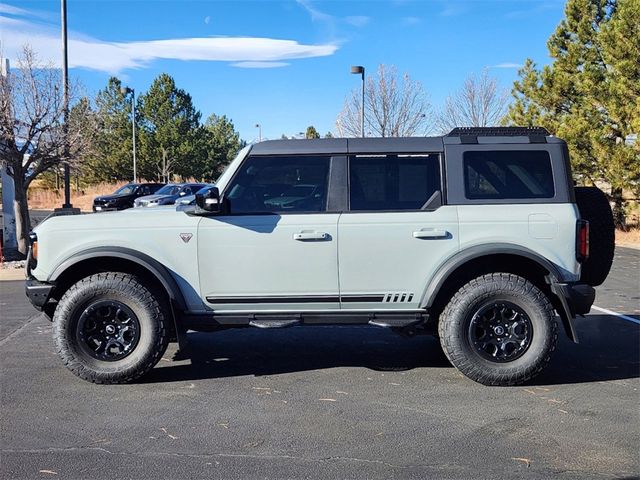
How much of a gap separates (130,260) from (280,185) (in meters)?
1.40

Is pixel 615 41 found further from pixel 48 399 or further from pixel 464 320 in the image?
pixel 48 399

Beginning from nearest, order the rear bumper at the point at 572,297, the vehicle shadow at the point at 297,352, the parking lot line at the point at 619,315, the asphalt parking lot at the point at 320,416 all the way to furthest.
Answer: the asphalt parking lot at the point at 320,416 < the rear bumper at the point at 572,297 < the vehicle shadow at the point at 297,352 < the parking lot line at the point at 619,315

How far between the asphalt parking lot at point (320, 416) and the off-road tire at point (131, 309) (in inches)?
6.0

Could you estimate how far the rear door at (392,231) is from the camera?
5.07 meters

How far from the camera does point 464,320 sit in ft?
16.7

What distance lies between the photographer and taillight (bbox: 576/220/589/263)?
16.5 feet

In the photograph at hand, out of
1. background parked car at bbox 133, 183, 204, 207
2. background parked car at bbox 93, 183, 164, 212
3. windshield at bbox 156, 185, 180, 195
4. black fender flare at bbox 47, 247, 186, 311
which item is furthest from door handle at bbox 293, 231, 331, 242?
windshield at bbox 156, 185, 180, 195

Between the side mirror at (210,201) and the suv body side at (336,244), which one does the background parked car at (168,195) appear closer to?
the suv body side at (336,244)

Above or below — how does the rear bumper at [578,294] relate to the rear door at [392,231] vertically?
below

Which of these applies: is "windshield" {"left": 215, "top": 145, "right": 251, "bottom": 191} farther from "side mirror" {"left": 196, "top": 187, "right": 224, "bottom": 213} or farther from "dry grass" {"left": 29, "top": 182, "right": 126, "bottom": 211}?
"dry grass" {"left": 29, "top": 182, "right": 126, "bottom": 211}

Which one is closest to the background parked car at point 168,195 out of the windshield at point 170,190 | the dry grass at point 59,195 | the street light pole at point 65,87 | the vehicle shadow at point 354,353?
the windshield at point 170,190

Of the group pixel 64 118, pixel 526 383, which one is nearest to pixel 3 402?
pixel 526 383

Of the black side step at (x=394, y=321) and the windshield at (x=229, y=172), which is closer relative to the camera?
the black side step at (x=394, y=321)

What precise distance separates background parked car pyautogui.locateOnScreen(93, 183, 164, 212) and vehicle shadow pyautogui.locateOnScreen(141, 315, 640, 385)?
20839 millimetres
